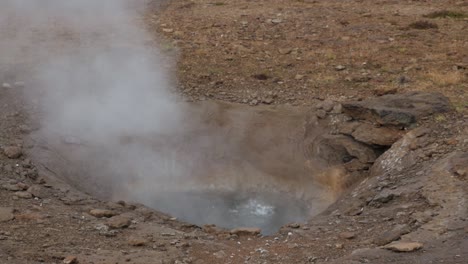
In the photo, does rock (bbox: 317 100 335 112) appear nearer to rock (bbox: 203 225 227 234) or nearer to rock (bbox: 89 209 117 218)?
rock (bbox: 203 225 227 234)

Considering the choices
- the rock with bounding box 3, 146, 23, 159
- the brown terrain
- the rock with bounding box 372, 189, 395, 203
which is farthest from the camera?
the rock with bounding box 3, 146, 23, 159

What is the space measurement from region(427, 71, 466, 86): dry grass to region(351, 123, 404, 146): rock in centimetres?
182

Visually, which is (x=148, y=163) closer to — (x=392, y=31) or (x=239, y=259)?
(x=239, y=259)

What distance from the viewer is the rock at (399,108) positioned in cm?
755

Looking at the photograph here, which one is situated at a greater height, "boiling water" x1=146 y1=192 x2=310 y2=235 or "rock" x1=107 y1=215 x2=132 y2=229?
"rock" x1=107 y1=215 x2=132 y2=229

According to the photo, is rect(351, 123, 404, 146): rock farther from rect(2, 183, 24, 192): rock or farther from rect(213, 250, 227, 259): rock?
rect(2, 183, 24, 192): rock

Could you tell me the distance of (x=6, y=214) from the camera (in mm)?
5730

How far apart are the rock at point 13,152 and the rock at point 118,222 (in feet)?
5.21

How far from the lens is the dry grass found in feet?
29.6

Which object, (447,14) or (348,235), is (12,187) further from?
(447,14)

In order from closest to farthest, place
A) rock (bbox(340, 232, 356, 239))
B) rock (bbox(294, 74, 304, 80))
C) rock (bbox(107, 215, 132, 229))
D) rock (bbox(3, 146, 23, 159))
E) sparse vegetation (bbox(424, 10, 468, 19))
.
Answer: rock (bbox(340, 232, 356, 239)), rock (bbox(107, 215, 132, 229)), rock (bbox(3, 146, 23, 159)), rock (bbox(294, 74, 304, 80)), sparse vegetation (bbox(424, 10, 468, 19))

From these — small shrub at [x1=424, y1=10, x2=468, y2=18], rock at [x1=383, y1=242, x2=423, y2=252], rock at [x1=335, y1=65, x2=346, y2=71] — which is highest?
small shrub at [x1=424, y1=10, x2=468, y2=18]

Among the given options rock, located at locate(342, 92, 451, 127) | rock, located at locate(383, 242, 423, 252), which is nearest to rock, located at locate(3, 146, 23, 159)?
rock, located at locate(342, 92, 451, 127)

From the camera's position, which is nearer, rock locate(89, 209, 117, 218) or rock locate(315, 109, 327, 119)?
rock locate(89, 209, 117, 218)
